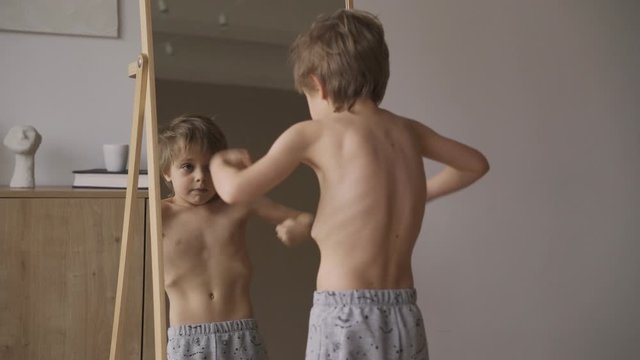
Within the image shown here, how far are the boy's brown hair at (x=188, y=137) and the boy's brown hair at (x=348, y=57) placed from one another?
0.87ft

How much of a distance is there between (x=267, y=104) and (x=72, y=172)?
3.87 feet

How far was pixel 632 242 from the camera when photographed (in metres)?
3.93

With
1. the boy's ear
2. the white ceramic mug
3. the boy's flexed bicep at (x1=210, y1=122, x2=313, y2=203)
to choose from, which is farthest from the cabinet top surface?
the boy's ear

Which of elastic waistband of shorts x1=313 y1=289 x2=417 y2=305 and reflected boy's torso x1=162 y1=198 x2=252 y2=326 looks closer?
elastic waistband of shorts x1=313 y1=289 x2=417 y2=305

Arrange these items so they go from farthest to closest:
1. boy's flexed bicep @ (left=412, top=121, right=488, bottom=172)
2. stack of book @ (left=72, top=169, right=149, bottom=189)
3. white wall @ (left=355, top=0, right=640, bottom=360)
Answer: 1. white wall @ (left=355, top=0, right=640, bottom=360)
2. stack of book @ (left=72, top=169, right=149, bottom=189)
3. boy's flexed bicep @ (left=412, top=121, right=488, bottom=172)

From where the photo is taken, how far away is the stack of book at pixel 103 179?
2787mm

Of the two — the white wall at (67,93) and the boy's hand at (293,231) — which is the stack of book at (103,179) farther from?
the boy's hand at (293,231)

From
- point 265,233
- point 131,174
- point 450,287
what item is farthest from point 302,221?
point 450,287

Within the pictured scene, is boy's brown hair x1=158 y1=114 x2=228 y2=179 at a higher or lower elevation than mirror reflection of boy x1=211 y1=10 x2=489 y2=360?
higher

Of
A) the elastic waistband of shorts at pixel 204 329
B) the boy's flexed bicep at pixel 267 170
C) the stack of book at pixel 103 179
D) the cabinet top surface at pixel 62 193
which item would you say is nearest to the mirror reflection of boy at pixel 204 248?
the elastic waistband of shorts at pixel 204 329

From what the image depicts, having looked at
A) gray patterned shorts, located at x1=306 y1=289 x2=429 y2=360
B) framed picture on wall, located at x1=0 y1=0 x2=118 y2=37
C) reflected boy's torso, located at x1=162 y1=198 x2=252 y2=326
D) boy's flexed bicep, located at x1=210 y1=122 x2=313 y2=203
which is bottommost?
gray patterned shorts, located at x1=306 y1=289 x2=429 y2=360

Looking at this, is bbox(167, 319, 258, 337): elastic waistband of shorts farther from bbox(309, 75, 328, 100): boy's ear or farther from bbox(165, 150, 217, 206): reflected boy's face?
bbox(309, 75, 328, 100): boy's ear

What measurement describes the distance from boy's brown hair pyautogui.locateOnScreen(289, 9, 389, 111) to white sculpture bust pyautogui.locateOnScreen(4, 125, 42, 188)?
4.37ft

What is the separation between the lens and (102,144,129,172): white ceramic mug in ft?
9.40
